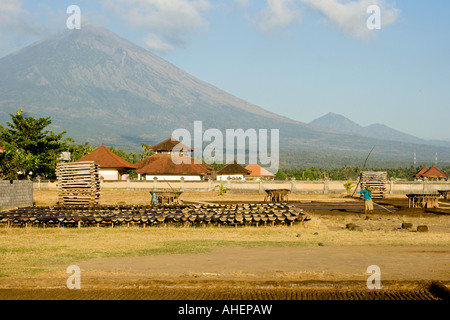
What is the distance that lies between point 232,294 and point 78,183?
24.2 metres

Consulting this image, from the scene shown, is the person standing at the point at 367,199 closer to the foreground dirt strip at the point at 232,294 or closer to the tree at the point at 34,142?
the foreground dirt strip at the point at 232,294

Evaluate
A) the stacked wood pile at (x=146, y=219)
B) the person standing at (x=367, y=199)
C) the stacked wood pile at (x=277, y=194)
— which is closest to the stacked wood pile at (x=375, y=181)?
the stacked wood pile at (x=277, y=194)

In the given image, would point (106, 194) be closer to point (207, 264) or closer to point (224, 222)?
point (224, 222)

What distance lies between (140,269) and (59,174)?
2173cm

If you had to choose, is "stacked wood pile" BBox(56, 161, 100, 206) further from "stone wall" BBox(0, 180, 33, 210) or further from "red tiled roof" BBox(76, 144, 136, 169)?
"red tiled roof" BBox(76, 144, 136, 169)

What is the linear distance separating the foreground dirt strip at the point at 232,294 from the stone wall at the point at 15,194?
20302 millimetres

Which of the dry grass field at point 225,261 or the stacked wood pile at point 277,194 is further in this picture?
the stacked wood pile at point 277,194

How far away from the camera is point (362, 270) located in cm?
1443

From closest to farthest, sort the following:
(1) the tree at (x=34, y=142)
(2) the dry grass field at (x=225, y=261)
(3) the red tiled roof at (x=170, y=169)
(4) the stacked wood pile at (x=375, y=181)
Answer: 1. (2) the dry grass field at (x=225, y=261)
2. (4) the stacked wood pile at (x=375, y=181)
3. (1) the tree at (x=34, y=142)
4. (3) the red tiled roof at (x=170, y=169)

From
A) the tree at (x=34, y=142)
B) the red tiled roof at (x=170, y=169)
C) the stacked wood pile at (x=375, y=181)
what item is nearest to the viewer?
the stacked wood pile at (x=375, y=181)

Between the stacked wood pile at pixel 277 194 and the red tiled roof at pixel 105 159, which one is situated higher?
the red tiled roof at pixel 105 159

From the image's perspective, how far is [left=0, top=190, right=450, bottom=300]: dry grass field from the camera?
1262 centimetres

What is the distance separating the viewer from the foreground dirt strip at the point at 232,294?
1216 centimetres

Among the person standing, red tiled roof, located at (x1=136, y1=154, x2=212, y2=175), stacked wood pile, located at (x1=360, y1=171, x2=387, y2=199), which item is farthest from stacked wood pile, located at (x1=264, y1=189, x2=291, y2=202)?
red tiled roof, located at (x1=136, y1=154, x2=212, y2=175)
